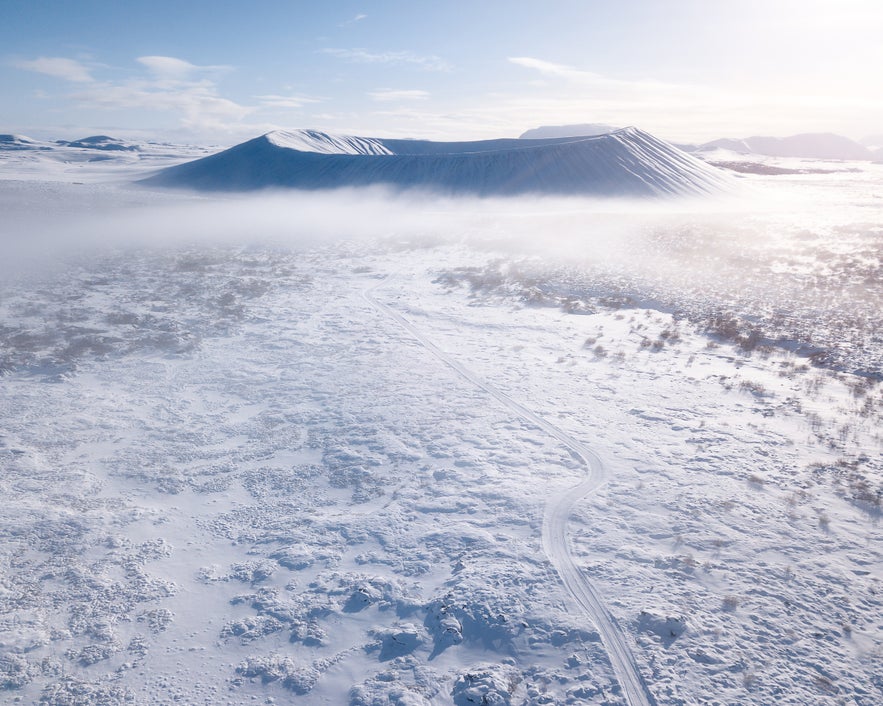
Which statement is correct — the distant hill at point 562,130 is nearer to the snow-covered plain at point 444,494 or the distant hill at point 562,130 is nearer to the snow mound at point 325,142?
the snow mound at point 325,142

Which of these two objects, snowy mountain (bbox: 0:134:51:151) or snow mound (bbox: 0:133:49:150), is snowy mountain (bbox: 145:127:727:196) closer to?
snowy mountain (bbox: 0:134:51:151)

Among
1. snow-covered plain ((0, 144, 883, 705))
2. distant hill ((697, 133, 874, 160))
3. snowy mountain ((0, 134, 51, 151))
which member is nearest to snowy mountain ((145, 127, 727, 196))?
snow-covered plain ((0, 144, 883, 705))

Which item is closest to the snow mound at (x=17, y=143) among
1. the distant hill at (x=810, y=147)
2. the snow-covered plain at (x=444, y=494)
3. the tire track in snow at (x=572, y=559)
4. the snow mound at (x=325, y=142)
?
the snow mound at (x=325, y=142)

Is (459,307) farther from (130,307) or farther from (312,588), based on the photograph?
(312,588)

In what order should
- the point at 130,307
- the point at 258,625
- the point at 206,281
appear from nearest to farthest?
the point at 258,625 < the point at 130,307 < the point at 206,281

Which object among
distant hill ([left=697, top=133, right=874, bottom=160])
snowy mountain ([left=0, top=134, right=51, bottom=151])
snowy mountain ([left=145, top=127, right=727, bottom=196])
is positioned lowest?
snowy mountain ([left=145, top=127, right=727, bottom=196])

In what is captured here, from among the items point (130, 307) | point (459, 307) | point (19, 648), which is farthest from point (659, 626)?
point (130, 307)

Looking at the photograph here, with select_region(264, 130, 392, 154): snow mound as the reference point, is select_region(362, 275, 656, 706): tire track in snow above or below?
below
